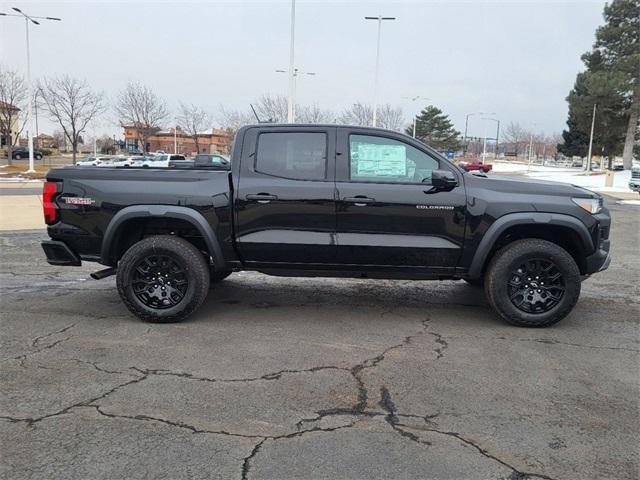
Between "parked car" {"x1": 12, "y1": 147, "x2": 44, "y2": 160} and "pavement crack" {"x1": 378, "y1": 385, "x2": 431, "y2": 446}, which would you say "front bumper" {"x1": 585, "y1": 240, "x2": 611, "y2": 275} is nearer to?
"pavement crack" {"x1": 378, "y1": 385, "x2": 431, "y2": 446}

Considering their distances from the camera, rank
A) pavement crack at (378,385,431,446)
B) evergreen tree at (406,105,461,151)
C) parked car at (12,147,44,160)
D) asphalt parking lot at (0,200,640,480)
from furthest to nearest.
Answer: evergreen tree at (406,105,461,151), parked car at (12,147,44,160), pavement crack at (378,385,431,446), asphalt parking lot at (0,200,640,480)

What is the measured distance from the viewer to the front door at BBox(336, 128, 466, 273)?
16.7 feet

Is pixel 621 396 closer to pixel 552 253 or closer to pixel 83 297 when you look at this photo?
pixel 552 253

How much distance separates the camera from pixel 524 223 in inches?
200

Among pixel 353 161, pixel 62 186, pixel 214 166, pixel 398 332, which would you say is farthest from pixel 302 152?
pixel 62 186

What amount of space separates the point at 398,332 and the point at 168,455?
8.78 ft

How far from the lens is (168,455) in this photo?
2.95 m

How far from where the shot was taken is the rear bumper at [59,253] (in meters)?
5.27

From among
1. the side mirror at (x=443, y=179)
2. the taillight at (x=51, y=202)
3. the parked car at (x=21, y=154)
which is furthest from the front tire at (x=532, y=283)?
the parked car at (x=21, y=154)

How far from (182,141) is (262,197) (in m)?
86.7

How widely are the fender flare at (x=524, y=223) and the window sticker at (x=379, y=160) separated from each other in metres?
0.98

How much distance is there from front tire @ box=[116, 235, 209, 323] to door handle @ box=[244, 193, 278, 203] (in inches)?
29.6

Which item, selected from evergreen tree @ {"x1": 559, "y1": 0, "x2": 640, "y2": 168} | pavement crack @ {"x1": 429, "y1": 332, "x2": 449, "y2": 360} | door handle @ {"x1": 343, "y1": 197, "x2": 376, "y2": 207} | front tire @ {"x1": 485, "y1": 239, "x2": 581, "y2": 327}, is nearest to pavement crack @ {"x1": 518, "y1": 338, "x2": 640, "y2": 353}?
front tire @ {"x1": 485, "y1": 239, "x2": 581, "y2": 327}

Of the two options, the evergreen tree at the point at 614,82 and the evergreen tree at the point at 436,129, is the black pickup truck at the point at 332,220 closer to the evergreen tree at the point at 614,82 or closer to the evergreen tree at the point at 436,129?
the evergreen tree at the point at 614,82
